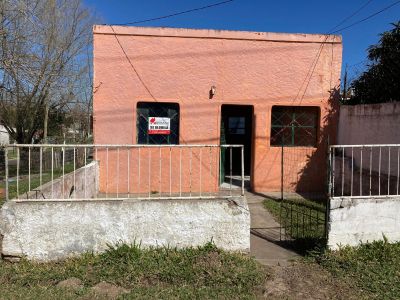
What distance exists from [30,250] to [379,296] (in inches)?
159

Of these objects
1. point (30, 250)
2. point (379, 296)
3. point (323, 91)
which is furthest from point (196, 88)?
point (379, 296)

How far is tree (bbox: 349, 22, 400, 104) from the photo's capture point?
9.22m

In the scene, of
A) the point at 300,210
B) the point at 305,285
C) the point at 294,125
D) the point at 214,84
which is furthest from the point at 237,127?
the point at 305,285

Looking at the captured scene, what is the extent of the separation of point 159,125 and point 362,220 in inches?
235

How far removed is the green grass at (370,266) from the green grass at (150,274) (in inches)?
37.5

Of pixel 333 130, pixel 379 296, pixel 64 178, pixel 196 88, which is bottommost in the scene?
pixel 379 296

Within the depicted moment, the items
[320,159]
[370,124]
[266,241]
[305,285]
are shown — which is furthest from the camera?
[320,159]

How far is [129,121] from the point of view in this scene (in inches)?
372

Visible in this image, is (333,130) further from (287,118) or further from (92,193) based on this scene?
(92,193)

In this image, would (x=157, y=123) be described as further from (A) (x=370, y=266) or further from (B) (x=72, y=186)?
(A) (x=370, y=266)

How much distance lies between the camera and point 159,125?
9680mm

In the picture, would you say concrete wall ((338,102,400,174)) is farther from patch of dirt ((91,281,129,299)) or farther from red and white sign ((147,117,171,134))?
patch of dirt ((91,281,129,299))

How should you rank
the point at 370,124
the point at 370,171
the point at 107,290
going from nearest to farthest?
the point at 107,290 → the point at 370,171 → the point at 370,124

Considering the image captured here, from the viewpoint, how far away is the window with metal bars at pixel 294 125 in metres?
10.2
